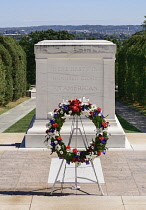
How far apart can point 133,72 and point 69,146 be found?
19.4 meters

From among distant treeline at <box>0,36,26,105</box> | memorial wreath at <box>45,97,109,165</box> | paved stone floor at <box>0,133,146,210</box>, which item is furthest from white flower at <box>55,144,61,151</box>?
distant treeline at <box>0,36,26,105</box>

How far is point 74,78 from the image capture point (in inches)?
378

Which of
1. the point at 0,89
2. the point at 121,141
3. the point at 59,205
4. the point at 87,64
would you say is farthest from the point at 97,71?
the point at 0,89

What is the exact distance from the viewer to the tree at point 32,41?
42.1 m

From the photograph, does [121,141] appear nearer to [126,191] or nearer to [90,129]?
[90,129]

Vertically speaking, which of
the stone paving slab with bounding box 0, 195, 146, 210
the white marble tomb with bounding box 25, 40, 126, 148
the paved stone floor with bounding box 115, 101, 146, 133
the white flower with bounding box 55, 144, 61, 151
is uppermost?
the white marble tomb with bounding box 25, 40, 126, 148

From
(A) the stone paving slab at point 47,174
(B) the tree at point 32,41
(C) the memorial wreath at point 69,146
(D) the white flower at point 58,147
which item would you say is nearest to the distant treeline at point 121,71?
(B) the tree at point 32,41

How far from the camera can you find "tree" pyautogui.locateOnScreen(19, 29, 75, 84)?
42.1m

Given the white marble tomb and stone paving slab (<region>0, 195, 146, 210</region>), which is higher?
the white marble tomb

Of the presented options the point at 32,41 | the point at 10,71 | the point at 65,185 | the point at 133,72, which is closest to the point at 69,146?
the point at 65,185

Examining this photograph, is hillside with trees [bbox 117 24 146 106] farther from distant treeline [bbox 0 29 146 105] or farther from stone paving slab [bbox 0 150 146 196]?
stone paving slab [bbox 0 150 146 196]

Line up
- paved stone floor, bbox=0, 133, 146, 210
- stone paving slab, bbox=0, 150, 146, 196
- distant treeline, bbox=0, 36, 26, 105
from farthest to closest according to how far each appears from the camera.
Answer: distant treeline, bbox=0, 36, 26, 105 → stone paving slab, bbox=0, 150, 146, 196 → paved stone floor, bbox=0, 133, 146, 210

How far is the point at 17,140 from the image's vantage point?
35.1 ft

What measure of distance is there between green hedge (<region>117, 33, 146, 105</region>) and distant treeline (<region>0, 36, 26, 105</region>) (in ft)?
24.8
